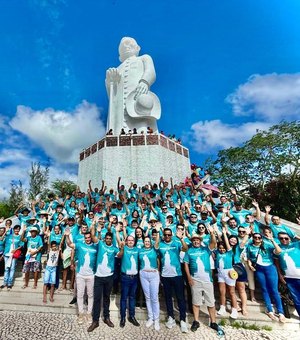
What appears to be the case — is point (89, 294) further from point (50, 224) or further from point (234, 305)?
point (50, 224)

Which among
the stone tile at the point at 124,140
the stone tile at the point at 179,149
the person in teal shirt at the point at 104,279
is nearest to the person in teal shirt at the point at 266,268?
the person in teal shirt at the point at 104,279

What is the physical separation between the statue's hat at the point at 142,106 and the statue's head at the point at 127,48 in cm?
469

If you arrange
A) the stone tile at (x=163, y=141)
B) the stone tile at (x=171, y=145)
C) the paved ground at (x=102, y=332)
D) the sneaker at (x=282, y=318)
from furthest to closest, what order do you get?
the stone tile at (x=171, y=145) → the stone tile at (x=163, y=141) → the sneaker at (x=282, y=318) → the paved ground at (x=102, y=332)

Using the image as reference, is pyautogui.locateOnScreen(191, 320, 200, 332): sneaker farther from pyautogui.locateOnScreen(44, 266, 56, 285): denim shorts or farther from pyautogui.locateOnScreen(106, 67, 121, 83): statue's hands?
pyautogui.locateOnScreen(106, 67, 121, 83): statue's hands

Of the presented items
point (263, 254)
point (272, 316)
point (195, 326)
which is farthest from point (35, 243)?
point (272, 316)

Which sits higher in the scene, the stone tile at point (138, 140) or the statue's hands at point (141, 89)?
the statue's hands at point (141, 89)

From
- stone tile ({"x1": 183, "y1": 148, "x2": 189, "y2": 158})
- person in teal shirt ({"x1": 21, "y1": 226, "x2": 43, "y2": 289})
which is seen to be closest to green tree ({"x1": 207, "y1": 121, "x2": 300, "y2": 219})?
stone tile ({"x1": 183, "y1": 148, "x2": 189, "y2": 158})

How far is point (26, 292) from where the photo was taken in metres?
5.79

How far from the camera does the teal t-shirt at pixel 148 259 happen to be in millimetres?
4754

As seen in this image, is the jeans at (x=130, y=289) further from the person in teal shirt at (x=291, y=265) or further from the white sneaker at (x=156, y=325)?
the person in teal shirt at (x=291, y=265)

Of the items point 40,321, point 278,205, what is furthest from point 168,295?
point 278,205

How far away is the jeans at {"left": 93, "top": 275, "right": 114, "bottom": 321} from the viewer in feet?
15.2

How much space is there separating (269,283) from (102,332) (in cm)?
334

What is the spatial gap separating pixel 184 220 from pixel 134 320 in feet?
9.17
